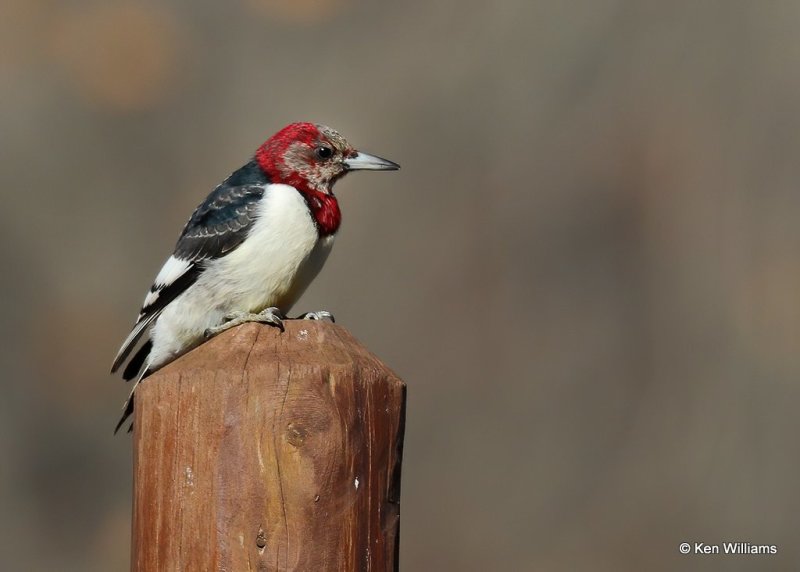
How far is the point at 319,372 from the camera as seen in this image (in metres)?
2.13

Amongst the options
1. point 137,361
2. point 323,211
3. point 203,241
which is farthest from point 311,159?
point 137,361

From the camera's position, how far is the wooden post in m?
2.08

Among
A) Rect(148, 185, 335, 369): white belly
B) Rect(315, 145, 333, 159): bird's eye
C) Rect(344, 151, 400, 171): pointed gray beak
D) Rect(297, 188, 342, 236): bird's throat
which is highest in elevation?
Rect(315, 145, 333, 159): bird's eye

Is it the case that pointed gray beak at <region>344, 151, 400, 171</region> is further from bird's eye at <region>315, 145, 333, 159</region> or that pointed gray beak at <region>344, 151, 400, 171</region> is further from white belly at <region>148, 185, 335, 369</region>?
white belly at <region>148, 185, 335, 369</region>

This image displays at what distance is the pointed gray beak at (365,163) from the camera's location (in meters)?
4.09

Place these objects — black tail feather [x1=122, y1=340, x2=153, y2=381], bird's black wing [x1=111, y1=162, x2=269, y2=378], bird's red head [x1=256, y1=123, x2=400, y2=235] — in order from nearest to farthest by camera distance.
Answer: bird's black wing [x1=111, y1=162, x2=269, y2=378]
black tail feather [x1=122, y1=340, x2=153, y2=381]
bird's red head [x1=256, y1=123, x2=400, y2=235]

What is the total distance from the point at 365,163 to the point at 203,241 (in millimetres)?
739

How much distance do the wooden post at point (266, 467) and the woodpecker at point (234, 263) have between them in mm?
1222

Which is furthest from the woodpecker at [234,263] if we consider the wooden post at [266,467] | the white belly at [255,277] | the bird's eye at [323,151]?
the wooden post at [266,467]

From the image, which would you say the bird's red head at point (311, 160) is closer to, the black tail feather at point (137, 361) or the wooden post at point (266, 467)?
the black tail feather at point (137, 361)

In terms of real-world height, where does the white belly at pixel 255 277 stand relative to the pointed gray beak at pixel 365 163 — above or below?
below

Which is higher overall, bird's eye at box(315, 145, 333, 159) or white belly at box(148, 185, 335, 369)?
bird's eye at box(315, 145, 333, 159)

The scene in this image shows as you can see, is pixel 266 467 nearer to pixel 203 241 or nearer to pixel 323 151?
pixel 203 241

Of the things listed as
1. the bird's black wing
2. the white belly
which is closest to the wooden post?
the white belly
